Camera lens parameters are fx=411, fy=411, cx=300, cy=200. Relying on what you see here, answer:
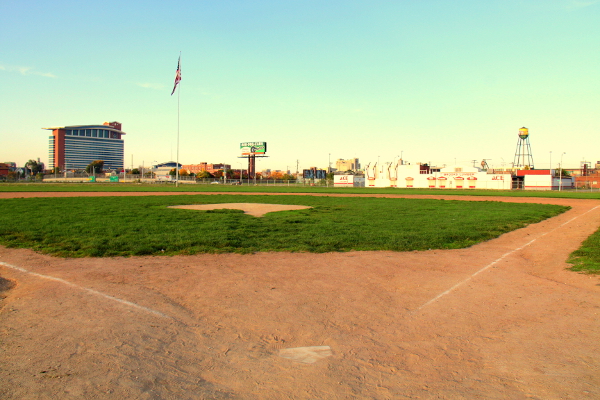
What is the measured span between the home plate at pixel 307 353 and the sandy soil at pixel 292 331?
0.03 m

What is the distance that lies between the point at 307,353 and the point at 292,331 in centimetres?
64

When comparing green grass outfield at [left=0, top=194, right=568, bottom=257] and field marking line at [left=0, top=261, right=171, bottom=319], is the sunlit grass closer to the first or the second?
green grass outfield at [left=0, top=194, right=568, bottom=257]

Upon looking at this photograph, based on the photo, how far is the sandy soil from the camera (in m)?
3.70

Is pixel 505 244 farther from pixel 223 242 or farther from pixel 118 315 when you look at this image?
pixel 118 315

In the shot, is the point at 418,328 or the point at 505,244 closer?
the point at 418,328

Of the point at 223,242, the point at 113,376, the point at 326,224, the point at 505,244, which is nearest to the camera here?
the point at 113,376

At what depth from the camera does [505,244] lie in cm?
1220

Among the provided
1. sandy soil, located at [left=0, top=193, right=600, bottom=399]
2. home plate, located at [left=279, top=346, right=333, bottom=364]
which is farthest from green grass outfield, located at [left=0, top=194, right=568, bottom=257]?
home plate, located at [left=279, top=346, right=333, bottom=364]

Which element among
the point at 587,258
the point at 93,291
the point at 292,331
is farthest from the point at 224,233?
the point at 587,258

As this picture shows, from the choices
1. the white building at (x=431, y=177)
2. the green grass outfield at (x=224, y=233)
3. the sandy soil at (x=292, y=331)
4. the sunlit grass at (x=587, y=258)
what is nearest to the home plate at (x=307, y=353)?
the sandy soil at (x=292, y=331)

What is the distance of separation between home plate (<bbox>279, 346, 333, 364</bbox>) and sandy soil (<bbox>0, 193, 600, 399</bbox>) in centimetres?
3

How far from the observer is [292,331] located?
5.03m

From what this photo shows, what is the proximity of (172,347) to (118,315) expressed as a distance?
52.9 inches

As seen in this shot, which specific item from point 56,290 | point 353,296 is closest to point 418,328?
point 353,296
